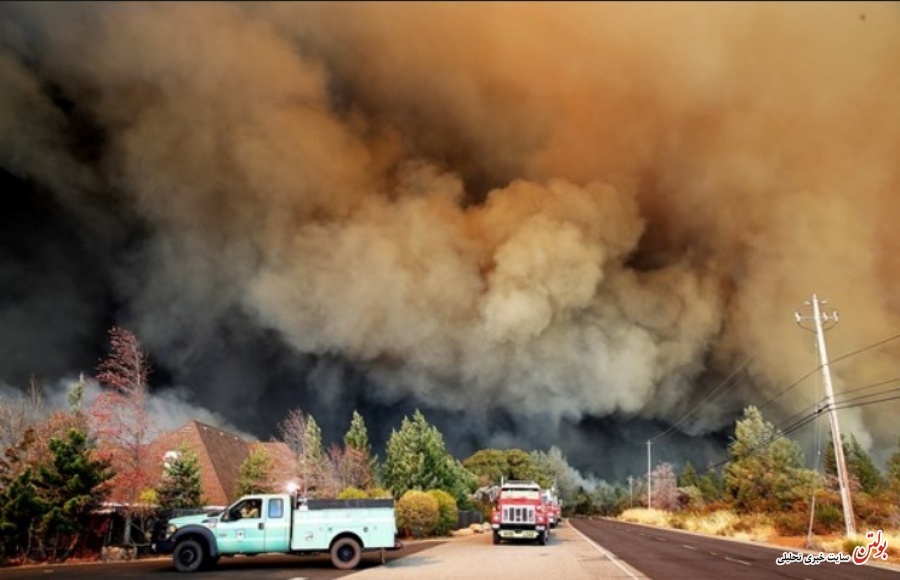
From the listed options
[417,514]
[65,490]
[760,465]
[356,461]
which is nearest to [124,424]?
[65,490]

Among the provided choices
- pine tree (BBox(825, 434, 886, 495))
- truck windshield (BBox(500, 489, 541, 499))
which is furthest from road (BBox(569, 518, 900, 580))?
pine tree (BBox(825, 434, 886, 495))

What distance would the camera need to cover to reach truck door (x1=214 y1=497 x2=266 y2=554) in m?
19.2

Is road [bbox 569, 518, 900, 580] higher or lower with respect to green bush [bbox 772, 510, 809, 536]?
higher

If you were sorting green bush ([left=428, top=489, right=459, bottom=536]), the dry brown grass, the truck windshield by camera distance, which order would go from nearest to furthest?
1. the dry brown grass
2. the truck windshield
3. green bush ([left=428, top=489, right=459, bottom=536])

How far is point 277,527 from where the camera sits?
19266 mm

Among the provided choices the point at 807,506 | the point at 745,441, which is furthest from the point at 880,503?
the point at 745,441

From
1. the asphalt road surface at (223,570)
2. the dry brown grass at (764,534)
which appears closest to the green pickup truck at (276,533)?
the asphalt road surface at (223,570)

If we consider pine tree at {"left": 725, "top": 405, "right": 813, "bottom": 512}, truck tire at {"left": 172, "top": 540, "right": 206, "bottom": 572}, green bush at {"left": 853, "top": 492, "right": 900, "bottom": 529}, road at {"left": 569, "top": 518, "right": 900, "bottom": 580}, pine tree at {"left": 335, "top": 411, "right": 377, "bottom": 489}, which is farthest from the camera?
pine tree at {"left": 725, "top": 405, "right": 813, "bottom": 512}

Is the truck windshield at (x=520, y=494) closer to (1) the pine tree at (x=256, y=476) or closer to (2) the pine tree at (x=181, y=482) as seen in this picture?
(2) the pine tree at (x=181, y=482)

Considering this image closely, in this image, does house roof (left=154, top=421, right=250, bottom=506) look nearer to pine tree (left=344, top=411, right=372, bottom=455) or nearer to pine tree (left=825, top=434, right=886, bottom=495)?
pine tree (left=344, top=411, right=372, bottom=455)

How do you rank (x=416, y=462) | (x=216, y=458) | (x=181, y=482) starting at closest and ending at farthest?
(x=181, y=482) < (x=216, y=458) < (x=416, y=462)

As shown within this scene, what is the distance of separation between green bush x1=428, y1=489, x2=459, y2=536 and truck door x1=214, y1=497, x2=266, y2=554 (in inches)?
807

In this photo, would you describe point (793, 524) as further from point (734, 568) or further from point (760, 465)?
point (760, 465)

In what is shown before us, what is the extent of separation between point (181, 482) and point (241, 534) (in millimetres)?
15417
